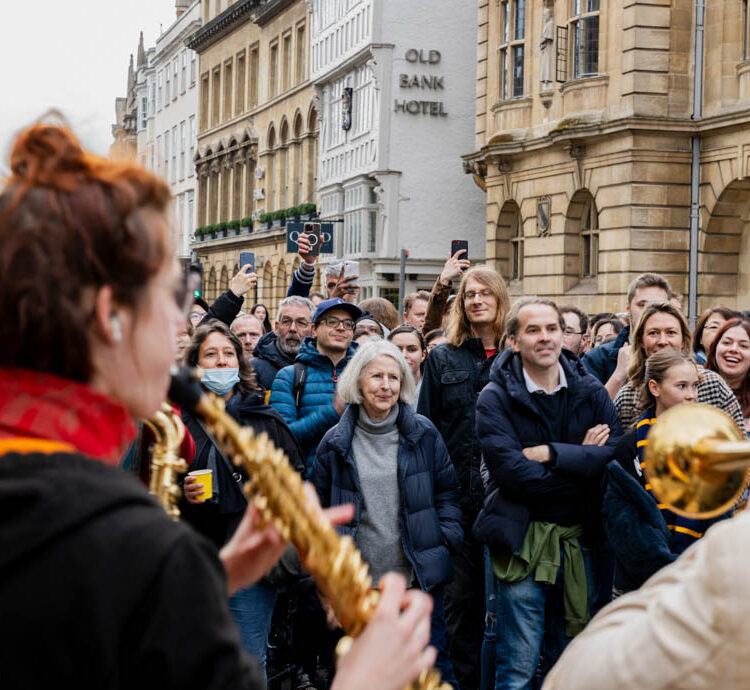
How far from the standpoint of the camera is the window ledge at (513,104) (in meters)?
29.2

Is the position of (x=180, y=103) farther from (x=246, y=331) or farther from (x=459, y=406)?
(x=459, y=406)

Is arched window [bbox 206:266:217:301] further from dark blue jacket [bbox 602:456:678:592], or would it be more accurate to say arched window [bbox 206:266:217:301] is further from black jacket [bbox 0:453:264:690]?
black jacket [bbox 0:453:264:690]

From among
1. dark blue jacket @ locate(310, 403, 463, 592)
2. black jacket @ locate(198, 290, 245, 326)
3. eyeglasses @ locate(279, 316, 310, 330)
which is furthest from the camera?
eyeglasses @ locate(279, 316, 310, 330)

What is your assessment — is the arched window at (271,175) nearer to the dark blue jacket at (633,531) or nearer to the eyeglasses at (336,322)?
the eyeglasses at (336,322)

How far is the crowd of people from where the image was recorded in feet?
5.16

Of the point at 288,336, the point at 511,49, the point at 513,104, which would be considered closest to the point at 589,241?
the point at 513,104

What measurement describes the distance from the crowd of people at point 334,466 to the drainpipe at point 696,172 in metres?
13.6

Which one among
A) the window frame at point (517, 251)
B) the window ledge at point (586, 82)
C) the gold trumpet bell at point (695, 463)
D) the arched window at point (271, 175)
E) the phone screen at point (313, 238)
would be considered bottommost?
the gold trumpet bell at point (695, 463)

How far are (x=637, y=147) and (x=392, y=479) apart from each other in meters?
20.0

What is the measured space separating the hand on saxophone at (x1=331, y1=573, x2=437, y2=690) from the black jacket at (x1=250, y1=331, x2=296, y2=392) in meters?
7.15

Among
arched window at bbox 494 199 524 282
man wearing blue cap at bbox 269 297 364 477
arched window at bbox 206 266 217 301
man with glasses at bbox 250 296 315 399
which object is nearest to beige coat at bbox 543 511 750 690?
man wearing blue cap at bbox 269 297 364 477

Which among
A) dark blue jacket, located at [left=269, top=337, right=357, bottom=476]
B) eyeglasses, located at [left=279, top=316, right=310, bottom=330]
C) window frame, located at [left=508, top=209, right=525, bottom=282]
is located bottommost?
dark blue jacket, located at [left=269, top=337, right=357, bottom=476]

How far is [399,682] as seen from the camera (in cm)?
181

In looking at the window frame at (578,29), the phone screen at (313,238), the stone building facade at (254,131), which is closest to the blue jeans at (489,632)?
the phone screen at (313,238)
